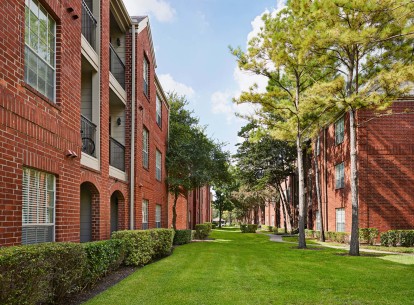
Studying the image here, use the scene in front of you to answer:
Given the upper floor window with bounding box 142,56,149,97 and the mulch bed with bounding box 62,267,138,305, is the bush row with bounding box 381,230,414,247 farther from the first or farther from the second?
the mulch bed with bounding box 62,267,138,305

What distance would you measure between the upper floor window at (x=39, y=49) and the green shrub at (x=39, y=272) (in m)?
3.28

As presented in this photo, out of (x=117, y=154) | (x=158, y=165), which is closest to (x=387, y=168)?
(x=158, y=165)

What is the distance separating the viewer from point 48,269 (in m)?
Result: 5.89

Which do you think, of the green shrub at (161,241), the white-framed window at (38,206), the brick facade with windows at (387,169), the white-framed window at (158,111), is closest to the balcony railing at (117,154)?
the green shrub at (161,241)

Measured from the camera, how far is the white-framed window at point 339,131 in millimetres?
25750

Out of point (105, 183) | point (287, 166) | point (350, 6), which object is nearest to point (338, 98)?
point (350, 6)

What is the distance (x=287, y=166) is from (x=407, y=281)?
28629mm

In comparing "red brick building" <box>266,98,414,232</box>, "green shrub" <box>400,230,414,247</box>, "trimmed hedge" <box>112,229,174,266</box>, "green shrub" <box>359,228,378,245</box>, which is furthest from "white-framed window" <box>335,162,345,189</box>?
"trimmed hedge" <box>112,229,174,266</box>

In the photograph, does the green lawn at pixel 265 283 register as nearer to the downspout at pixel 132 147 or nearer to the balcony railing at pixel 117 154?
the downspout at pixel 132 147

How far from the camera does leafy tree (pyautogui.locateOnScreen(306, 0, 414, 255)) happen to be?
14.5m

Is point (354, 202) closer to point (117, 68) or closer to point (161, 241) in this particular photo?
point (161, 241)

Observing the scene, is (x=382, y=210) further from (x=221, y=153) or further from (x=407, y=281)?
(x=407, y=281)

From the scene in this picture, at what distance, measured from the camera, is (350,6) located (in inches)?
548

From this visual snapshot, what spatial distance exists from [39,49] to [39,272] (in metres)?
4.53
